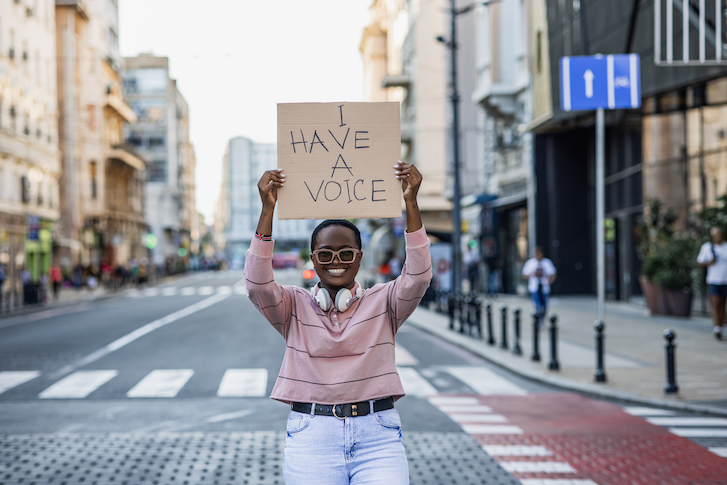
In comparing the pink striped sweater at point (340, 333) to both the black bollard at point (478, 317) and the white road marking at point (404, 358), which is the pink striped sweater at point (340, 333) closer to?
the white road marking at point (404, 358)

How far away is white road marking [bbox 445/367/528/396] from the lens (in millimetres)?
9827

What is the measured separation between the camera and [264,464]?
6.25 meters

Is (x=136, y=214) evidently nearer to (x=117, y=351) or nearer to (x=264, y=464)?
(x=117, y=351)

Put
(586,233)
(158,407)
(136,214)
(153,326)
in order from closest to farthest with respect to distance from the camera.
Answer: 1. (158,407)
2. (153,326)
3. (586,233)
4. (136,214)

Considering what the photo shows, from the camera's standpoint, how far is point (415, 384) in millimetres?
10227

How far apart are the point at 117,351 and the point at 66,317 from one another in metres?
10.9

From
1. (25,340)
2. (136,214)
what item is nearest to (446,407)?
(25,340)

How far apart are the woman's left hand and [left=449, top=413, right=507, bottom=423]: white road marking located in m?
5.06

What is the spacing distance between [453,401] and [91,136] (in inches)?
1959

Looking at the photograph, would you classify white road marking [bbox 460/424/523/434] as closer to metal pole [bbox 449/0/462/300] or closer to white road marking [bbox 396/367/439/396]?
white road marking [bbox 396/367/439/396]

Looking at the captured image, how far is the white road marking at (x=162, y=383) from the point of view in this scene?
9.54 meters

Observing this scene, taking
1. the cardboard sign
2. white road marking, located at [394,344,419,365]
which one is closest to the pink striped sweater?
the cardboard sign

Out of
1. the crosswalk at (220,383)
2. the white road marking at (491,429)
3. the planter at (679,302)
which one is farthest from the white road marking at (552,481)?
the planter at (679,302)

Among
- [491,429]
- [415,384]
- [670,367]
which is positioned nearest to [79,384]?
[415,384]
